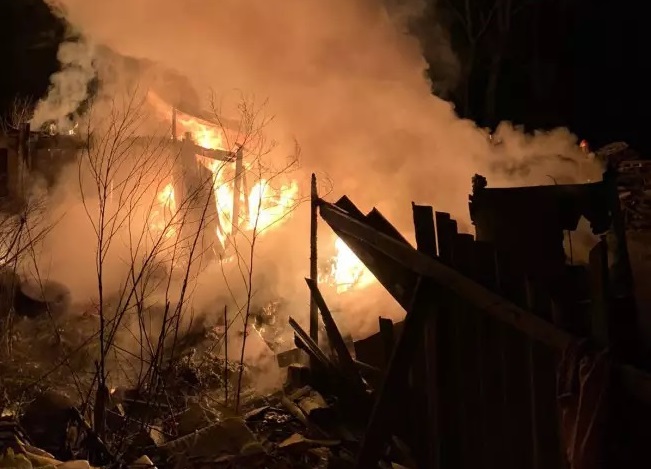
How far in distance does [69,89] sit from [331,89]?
9.06 meters

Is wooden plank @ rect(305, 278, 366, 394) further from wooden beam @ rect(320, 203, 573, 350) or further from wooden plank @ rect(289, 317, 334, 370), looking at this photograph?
wooden beam @ rect(320, 203, 573, 350)

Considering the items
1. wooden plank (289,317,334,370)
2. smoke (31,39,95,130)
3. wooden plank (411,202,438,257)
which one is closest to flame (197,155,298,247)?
smoke (31,39,95,130)

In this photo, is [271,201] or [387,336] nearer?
[387,336]

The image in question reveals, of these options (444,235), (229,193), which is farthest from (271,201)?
(444,235)

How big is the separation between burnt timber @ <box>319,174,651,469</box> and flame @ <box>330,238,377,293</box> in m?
7.96

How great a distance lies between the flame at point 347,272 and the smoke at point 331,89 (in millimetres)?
1384

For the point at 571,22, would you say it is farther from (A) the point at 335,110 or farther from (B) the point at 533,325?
(B) the point at 533,325

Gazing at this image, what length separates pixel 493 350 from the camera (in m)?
3.57

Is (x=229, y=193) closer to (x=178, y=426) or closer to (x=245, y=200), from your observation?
(x=245, y=200)

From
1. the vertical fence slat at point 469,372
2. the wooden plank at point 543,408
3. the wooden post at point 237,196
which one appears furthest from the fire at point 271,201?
the wooden plank at point 543,408

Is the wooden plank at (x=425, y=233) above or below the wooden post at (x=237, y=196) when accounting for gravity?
below

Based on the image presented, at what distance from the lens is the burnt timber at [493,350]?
2.64m

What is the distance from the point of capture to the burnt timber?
2645mm

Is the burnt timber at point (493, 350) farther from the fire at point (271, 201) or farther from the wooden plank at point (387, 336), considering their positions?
the fire at point (271, 201)
